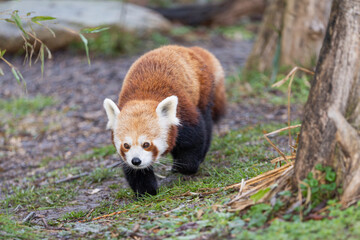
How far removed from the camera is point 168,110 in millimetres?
3918

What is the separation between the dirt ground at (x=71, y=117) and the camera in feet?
17.9

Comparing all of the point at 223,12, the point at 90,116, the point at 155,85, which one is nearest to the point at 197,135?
the point at 155,85

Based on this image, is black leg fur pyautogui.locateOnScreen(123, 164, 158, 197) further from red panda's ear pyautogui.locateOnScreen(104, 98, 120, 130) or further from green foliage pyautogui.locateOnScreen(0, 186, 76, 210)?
green foliage pyautogui.locateOnScreen(0, 186, 76, 210)

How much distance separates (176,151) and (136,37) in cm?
730

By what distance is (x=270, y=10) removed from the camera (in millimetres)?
7465

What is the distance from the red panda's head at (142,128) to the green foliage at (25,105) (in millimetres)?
4315

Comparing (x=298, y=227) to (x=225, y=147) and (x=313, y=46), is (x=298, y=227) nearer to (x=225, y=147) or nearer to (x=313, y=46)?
(x=225, y=147)

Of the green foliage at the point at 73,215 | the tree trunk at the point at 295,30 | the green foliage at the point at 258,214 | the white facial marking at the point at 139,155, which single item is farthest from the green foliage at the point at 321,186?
the tree trunk at the point at 295,30

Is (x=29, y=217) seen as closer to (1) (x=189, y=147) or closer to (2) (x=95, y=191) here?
(2) (x=95, y=191)

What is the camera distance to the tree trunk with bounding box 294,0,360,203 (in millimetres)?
2566

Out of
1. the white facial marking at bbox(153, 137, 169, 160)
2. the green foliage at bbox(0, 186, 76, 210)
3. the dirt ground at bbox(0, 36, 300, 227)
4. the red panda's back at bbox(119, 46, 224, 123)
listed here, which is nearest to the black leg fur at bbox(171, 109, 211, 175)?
the red panda's back at bbox(119, 46, 224, 123)

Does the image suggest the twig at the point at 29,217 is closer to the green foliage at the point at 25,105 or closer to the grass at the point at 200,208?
the grass at the point at 200,208

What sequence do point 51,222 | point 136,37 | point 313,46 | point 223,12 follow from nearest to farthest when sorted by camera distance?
1. point 51,222
2. point 313,46
3. point 136,37
4. point 223,12

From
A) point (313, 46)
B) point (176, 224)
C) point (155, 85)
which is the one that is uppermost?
point (313, 46)
